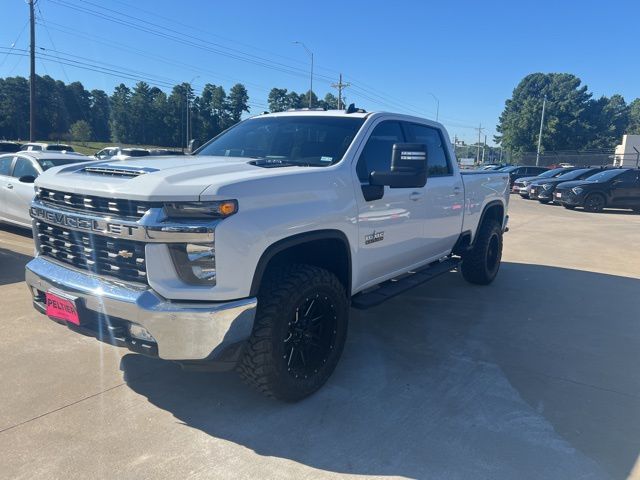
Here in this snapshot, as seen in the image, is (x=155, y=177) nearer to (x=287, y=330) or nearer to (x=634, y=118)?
(x=287, y=330)

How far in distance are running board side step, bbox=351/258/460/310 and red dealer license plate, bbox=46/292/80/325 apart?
1975mm

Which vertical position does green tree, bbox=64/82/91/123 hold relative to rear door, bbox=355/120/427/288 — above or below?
above

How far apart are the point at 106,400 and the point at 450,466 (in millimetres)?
2228

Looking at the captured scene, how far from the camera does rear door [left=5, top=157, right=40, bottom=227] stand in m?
8.30

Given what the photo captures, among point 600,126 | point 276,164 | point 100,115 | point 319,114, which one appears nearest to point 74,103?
point 100,115

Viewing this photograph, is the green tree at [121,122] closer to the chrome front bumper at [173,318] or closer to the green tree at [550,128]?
the green tree at [550,128]

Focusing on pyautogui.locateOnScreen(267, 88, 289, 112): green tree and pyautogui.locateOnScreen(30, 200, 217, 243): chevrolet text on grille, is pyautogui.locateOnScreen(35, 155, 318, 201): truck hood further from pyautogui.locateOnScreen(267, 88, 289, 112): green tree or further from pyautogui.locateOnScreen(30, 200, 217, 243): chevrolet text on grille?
pyautogui.locateOnScreen(267, 88, 289, 112): green tree

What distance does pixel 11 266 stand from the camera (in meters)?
6.64

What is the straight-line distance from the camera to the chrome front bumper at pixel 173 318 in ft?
8.70

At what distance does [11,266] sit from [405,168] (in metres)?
5.75

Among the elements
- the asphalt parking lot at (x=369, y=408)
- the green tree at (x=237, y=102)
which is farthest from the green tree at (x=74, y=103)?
the asphalt parking lot at (x=369, y=408)

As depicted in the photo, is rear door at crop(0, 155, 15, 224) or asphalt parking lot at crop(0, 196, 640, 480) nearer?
asphalt parking lot at crop(0, 196, 640, 480)

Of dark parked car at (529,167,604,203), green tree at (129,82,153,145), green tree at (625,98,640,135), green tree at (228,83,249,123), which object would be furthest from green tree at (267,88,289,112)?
dark parked car at (529,167,604,203)

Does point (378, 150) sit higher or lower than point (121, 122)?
lower
